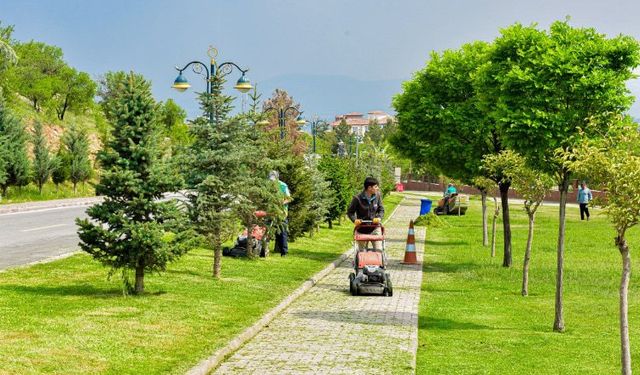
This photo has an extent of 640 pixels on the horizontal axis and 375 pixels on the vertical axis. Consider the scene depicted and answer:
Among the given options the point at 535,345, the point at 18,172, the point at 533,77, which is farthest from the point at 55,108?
the point at 535,345

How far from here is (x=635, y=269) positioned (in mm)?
22984

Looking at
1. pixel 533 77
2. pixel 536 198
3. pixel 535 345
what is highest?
pixel 533 77

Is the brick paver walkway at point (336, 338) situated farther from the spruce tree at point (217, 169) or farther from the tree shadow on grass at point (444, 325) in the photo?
the spruce tree at point (217, 169)

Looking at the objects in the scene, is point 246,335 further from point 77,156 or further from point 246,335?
point 77,156

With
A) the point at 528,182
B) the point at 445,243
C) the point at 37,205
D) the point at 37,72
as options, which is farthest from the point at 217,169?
the point at 37,72

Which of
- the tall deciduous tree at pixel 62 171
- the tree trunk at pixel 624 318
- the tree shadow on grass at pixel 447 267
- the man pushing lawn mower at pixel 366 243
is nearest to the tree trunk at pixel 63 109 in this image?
the tall deciduous tree at pixel 62 171

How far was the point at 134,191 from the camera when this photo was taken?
12734 mm

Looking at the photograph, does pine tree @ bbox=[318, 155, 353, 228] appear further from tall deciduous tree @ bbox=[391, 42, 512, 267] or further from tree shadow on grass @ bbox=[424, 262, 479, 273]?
tree shadow on grass @ bbox=[424, 262, 479, 273]

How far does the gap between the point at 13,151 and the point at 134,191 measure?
1379 inches

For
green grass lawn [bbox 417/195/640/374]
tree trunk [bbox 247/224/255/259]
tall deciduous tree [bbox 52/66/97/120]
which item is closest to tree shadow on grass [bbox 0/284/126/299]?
green grass lawn [bbox 417/195/640/374]

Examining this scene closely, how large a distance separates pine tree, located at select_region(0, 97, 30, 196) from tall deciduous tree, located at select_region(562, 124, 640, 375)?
A: 37791 millimetres

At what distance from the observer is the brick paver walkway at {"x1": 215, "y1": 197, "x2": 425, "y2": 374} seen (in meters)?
9.44

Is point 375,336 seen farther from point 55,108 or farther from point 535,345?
point 55,108

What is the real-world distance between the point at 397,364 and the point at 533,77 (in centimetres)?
898
